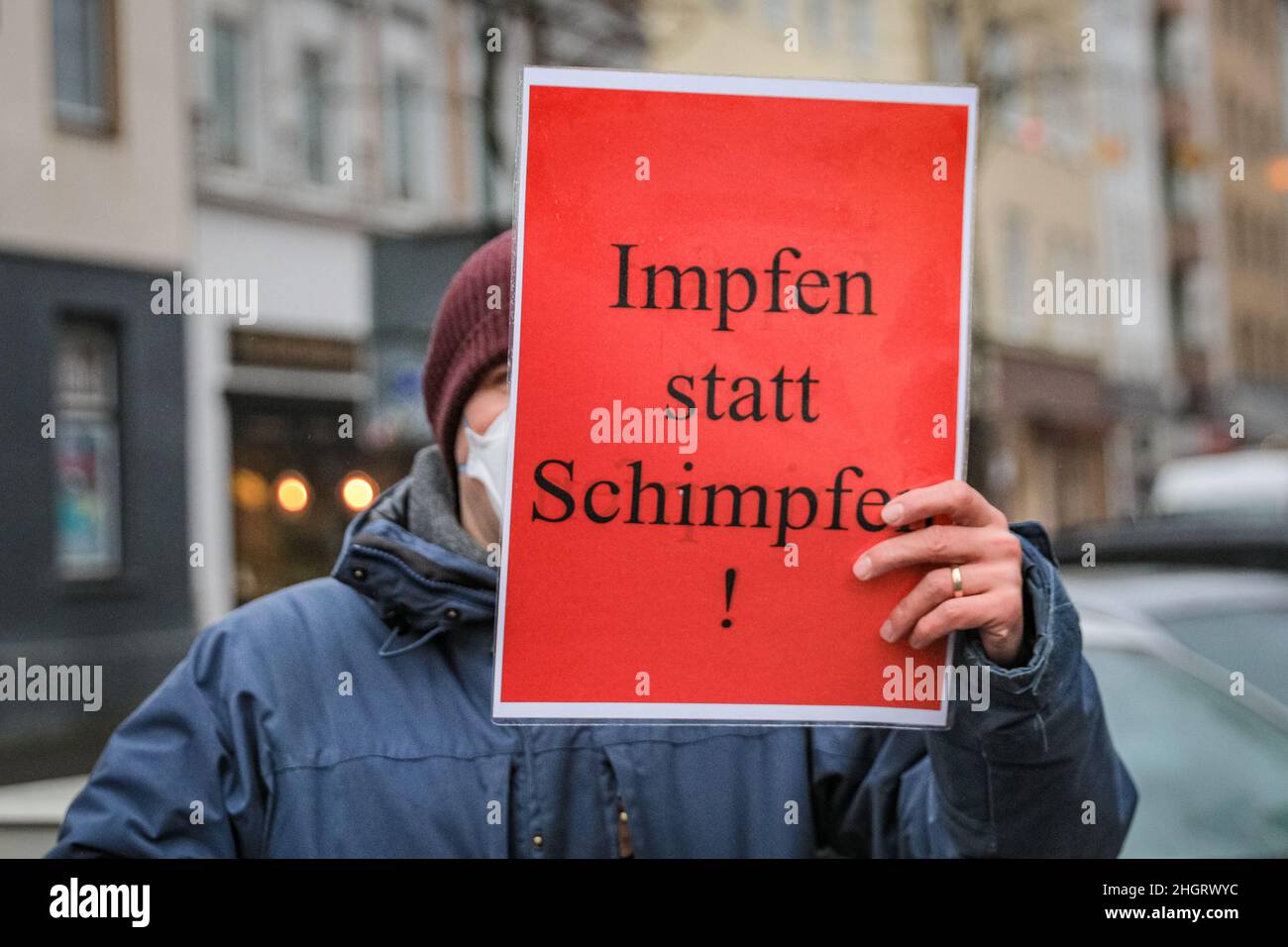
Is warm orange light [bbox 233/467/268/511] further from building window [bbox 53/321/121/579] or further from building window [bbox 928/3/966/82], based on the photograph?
building window [bbox 928/3/966/82]

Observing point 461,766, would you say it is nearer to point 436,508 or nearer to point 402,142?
point 436,508

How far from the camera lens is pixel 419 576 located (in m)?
1.57

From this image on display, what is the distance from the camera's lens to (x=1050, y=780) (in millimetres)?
1460

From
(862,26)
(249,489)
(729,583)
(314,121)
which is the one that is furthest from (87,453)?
(729,583)

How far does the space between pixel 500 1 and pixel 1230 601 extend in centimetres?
419

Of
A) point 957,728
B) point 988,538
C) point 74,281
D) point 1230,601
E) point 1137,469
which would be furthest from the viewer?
point 1137,469

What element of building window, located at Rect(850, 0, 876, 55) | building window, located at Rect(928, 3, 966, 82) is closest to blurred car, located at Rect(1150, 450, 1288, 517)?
building window, located at Rect(928, 3, 966, 82)

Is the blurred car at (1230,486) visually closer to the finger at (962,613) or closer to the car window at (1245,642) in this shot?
the car window at (1245,642)

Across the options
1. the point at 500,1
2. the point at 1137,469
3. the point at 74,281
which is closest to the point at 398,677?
the point at 500,1

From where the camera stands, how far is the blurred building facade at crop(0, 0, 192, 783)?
11.1 metres

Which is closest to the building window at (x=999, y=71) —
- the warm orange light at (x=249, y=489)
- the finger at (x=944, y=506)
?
the finger at (x=944, y=506)

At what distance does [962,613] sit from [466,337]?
1.94 feet

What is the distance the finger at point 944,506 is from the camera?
4.38 feet
